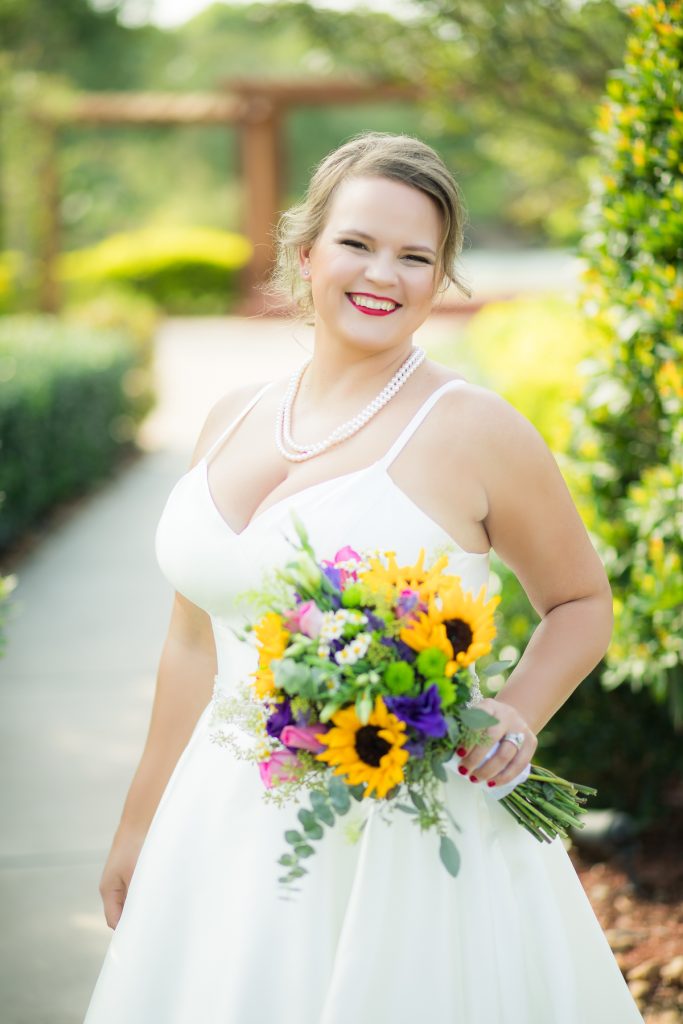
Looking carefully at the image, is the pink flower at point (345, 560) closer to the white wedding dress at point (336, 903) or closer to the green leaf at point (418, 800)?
the white wedding dress at point (336, 903)

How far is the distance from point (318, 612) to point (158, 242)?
27.5 metres

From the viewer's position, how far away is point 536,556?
6.72 ft

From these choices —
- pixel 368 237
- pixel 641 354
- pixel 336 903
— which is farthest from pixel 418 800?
pixel 641 354

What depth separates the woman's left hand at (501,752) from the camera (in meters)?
1.78

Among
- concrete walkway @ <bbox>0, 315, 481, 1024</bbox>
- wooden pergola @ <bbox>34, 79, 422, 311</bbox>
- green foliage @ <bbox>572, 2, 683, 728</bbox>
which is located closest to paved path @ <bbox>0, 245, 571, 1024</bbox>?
concrete walkway @ <bbox>0, 315, 481, 1024</bbox>

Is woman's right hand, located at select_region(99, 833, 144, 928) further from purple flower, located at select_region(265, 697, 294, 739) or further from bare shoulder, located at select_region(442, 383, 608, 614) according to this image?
bare shoulder, located at select_region(442, 383, 608, 614)

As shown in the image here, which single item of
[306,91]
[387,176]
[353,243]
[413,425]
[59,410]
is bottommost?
[413,425]

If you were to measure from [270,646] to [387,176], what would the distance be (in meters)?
0.85

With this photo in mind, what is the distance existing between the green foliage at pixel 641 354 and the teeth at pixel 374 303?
1262 mm

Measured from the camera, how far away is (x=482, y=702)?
71.7 inches

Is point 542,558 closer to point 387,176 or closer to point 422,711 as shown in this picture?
point 422,711

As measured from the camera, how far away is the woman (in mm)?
1916

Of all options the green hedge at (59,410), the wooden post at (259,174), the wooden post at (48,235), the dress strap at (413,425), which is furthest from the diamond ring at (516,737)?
the wooden post at (259,174)

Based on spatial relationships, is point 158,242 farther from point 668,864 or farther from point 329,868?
point 329,868
